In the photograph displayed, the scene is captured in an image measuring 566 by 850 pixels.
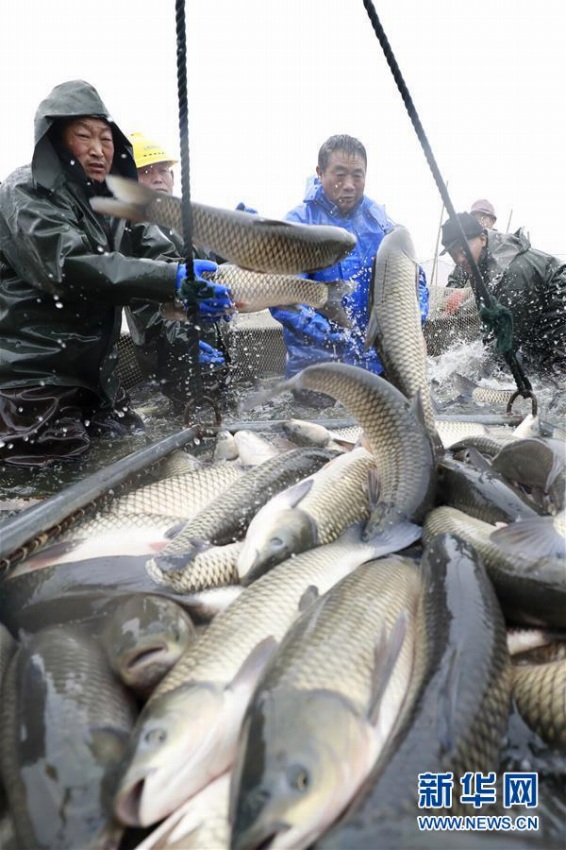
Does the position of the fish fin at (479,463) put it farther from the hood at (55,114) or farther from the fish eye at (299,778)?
the hood at (55,114)

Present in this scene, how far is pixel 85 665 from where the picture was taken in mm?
1626

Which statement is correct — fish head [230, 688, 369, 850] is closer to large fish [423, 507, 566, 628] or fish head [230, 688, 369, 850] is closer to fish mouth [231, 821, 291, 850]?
fish mouth [231, 821, 291, 850]

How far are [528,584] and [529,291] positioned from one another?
7.15 metres

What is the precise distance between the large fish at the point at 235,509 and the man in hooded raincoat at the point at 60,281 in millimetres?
1552

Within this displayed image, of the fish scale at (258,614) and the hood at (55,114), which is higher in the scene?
the hood at (55,114)

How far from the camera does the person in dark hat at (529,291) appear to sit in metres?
8.06

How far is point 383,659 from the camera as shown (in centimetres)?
154

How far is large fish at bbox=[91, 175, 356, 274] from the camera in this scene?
3.30 metres

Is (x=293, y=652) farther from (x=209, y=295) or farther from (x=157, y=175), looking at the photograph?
(x=157, y=175)

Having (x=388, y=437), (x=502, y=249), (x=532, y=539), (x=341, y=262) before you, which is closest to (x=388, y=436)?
(x=388, y=437)

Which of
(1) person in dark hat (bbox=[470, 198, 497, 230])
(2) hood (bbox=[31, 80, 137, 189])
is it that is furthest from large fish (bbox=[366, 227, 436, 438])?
(1) person in dark hat (bbox=[470, 198, 497, 230])

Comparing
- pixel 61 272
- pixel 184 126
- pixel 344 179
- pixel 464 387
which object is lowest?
pixel 464 387

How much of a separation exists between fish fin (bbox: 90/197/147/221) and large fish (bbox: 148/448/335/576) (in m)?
1.63

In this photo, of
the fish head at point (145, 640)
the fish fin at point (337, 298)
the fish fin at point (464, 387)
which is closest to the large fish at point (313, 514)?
the fish head at point (145, 640)
